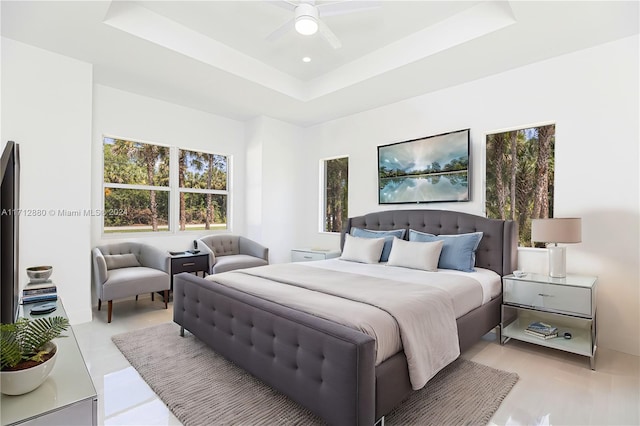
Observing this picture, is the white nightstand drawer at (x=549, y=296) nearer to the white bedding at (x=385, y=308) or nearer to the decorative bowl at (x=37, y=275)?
the white bedding at (x=385, y=308)

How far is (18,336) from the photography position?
113cm

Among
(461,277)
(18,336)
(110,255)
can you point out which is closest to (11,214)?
(18,336)

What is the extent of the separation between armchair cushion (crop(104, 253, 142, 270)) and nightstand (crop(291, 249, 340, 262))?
2.25 metres

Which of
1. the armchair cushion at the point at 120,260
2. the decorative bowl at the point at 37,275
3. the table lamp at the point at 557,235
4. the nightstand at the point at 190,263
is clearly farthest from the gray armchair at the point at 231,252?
the table lamp at the point at 557,235

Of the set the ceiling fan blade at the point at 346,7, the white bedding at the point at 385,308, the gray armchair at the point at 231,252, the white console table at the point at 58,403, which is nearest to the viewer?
the white console table at the point at 58,403

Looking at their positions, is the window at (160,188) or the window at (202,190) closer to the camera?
the window at (160,188)

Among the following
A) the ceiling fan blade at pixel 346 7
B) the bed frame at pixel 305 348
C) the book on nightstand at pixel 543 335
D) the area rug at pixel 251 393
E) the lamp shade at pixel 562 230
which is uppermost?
the ceiling fan blade at pixel 346 7

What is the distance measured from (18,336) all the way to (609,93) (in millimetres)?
4394

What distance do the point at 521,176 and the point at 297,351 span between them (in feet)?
10.2

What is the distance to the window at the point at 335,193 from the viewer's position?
5250 millimetres

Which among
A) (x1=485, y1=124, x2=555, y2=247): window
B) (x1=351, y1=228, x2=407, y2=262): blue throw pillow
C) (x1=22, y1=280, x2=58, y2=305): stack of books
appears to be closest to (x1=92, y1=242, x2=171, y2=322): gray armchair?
(x1=22, y1=280, x2=58, y2=305): stack of books

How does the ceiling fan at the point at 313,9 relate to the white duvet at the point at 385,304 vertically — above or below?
above

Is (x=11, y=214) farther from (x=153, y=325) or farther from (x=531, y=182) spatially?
(x=531, y=182)

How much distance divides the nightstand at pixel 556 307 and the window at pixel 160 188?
169 inches
